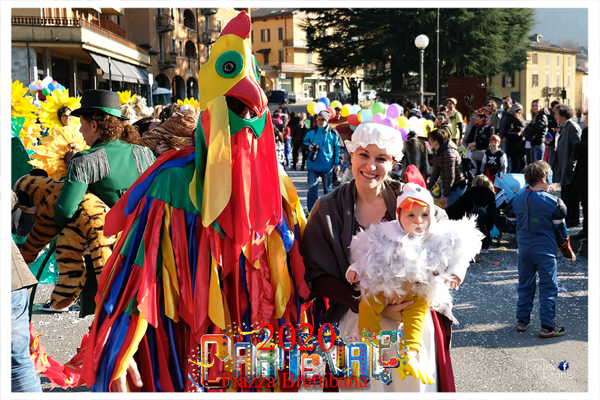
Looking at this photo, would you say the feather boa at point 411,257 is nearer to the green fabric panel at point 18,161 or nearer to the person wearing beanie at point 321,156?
the green fabric panel at point 18,161

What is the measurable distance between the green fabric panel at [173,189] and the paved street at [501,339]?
1933 millimetres

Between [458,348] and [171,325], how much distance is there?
2.67 m

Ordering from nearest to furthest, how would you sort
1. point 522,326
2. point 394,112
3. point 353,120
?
point 522,326, point 394,112, point 353,120

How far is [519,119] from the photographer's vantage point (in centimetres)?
1072

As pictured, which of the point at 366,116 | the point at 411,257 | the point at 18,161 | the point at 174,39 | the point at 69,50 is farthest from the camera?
the point at 174,39

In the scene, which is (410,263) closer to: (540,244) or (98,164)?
(98,164)

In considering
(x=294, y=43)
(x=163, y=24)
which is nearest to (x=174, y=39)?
(x=163, y=24)

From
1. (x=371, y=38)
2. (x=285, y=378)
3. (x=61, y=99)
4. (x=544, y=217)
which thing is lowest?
(x=285, y=378)

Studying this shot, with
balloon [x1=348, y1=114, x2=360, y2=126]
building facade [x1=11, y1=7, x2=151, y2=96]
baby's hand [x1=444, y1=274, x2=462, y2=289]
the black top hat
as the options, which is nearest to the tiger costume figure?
the black top hat

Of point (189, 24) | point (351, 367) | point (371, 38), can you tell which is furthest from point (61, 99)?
point (189, 24)

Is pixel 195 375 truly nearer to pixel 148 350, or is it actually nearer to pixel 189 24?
pixel 148 350

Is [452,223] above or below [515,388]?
above

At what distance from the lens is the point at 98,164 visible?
11.6 ft

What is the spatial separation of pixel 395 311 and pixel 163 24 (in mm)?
40221
